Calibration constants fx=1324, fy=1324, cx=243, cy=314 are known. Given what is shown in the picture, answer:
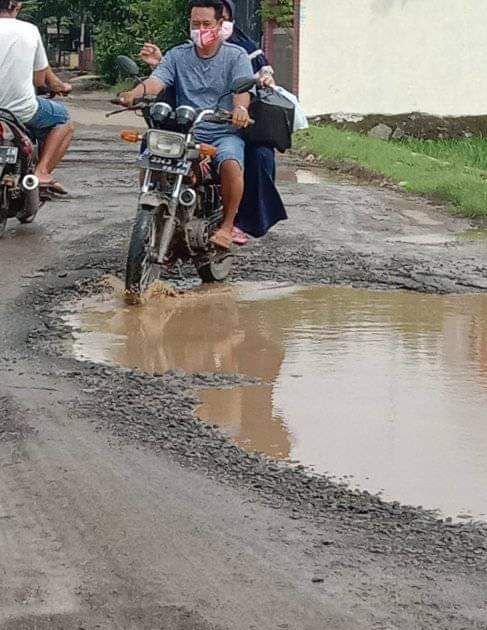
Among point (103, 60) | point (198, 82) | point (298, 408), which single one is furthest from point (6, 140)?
point (103, 60)

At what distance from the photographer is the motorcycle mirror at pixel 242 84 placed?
7938mm

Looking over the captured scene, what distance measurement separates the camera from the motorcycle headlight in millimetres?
7734

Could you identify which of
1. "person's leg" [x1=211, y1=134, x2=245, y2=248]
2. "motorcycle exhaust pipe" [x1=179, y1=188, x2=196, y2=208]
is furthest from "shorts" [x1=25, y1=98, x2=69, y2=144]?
"motorcycle exhaust pipe" [x1=179, y1=188, x2=196, y2=208]

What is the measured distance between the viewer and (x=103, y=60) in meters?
36.3

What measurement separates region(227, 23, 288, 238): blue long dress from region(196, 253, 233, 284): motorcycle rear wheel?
0.42 m

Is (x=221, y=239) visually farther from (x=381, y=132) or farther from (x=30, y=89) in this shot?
(x=381, y=132)

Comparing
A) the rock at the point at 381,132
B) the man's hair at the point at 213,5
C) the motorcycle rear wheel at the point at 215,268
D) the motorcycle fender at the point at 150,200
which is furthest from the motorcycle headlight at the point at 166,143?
the rock at the point at 381,132

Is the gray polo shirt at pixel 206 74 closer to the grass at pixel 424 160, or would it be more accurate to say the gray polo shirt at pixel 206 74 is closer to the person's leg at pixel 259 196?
the person's leg at pixel 259 196

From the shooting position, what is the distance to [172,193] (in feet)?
25.8

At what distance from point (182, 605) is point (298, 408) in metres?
2.25

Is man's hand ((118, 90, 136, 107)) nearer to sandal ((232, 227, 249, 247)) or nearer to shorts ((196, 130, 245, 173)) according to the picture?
A: shorts ((196, 130, 245, 173))

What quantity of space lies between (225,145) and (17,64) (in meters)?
2.21

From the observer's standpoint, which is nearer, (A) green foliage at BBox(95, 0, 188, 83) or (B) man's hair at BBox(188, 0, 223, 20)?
(B) man's hair at BBox(188, 0, 223, 20)

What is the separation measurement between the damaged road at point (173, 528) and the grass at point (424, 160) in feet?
22.5
